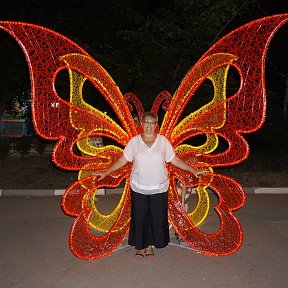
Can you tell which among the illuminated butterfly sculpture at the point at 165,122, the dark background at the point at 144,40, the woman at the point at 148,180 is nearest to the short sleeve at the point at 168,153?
the woman at the point at 148,180

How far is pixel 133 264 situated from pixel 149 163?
1.24 metres

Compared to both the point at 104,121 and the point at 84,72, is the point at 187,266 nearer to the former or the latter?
the point at 104,121

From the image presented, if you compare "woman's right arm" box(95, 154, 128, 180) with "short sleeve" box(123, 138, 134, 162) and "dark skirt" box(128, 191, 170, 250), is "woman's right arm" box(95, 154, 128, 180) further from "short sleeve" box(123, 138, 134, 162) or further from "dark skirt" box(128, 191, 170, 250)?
"dark skirt" box(128, 191, 170, 250)

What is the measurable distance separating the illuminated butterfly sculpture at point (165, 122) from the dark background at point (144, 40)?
834cm

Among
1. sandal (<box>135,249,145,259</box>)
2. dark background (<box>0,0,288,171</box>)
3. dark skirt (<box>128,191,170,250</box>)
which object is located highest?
dark background (<box>0,0,288,171</box>)

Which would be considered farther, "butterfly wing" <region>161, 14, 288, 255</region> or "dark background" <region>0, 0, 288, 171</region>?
"dark background" <region>0, 0, 288, 171</region>

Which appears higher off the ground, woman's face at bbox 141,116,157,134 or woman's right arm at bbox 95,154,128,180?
woman's face at bbox 141,116,157,134

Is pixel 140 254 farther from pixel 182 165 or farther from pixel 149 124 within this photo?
pixel 149 124

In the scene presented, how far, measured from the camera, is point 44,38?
526 cm

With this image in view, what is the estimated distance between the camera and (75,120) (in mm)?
5559

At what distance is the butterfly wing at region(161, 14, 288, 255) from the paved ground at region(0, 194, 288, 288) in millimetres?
332

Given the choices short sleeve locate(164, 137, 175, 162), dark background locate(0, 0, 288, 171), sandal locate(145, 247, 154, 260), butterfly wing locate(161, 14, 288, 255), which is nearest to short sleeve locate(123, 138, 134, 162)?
short sleeve locate(164, 137, 175, 162)

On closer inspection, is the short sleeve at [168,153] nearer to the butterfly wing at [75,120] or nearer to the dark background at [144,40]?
the butterfly wing at [75,120]

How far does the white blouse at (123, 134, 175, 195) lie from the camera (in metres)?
5.16
